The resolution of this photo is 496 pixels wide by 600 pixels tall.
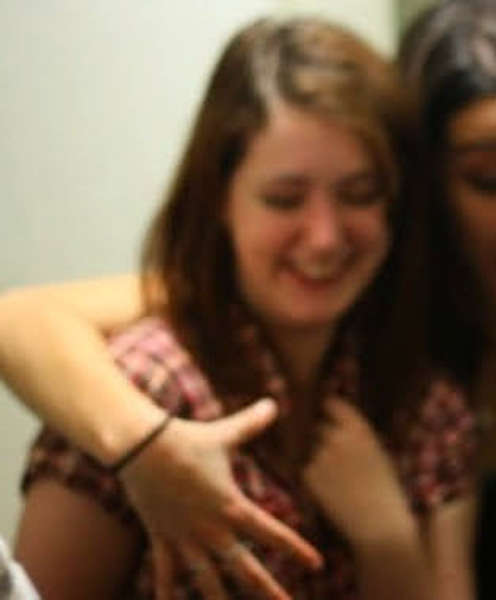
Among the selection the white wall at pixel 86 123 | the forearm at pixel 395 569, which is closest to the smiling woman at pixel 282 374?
the forearm at pixel 395 569

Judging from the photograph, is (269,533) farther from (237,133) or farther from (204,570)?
(237,133)

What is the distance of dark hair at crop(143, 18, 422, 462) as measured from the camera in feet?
2.68

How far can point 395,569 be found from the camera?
0.84 meters

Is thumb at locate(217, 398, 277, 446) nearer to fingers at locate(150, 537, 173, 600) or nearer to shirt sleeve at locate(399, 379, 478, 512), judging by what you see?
fingers at locate(150, 537, 173, 600)

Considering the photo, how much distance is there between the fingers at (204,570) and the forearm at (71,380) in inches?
3.1

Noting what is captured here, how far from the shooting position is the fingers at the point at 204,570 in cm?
73

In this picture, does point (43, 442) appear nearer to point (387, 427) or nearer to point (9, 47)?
point (387, 427)

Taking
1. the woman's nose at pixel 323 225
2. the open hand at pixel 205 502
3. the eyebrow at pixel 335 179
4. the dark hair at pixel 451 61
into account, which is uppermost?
the dark hair at pixel 451 61

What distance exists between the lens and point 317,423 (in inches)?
35.0

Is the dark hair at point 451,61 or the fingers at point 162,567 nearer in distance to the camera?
the fingers at point 162,567

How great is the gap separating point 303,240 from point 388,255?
13 cm

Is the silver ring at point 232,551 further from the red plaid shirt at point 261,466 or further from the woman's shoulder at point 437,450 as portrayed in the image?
the woman's shoulder at point 437,450

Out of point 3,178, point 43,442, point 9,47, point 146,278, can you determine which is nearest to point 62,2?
point 9,47

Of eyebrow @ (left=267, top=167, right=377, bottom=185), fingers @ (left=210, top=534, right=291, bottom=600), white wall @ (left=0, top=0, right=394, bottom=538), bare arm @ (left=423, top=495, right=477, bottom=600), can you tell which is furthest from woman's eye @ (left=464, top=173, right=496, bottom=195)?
white wall @ (left=0, top=0, right=394, bottom=538)
